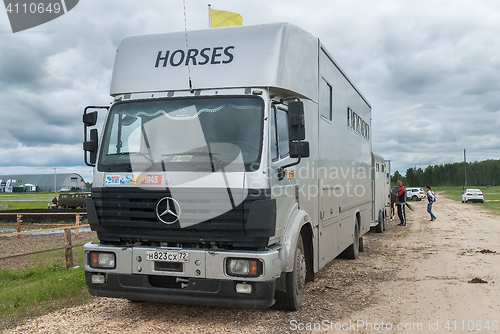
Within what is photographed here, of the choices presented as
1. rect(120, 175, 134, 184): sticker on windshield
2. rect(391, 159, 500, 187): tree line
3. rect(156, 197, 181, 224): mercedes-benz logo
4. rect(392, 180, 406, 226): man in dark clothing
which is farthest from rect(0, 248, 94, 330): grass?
rect(391, 159, 500, 187): tree line

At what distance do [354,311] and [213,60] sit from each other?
12.2ft

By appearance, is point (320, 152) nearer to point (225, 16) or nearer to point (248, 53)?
point (248, 53)

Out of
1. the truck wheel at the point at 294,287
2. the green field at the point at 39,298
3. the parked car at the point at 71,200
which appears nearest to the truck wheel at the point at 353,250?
the truck wheel at the point at 294,287

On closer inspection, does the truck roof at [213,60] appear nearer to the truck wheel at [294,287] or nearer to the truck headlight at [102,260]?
the truck headlight at [102,260]

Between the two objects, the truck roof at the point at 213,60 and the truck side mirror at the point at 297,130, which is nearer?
the truck side mirror at the point at 297,130

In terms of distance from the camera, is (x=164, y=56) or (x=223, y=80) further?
(x=164, y=56)

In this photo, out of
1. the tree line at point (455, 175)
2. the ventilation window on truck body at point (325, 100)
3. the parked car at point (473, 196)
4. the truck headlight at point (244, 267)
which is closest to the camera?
the truck headlight at point (244, 267)

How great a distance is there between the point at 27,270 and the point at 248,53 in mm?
8400

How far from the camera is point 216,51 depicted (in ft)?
17.9

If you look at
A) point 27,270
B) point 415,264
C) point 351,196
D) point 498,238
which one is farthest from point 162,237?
point 498,238

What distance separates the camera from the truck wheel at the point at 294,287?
213 inches

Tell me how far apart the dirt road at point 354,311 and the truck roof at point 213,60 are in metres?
2.81

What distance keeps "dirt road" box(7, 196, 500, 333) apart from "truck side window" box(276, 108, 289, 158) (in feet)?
6.69

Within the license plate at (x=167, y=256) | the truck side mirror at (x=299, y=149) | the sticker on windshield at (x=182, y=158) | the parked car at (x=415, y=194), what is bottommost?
the parked car at (x=415, y=194)
